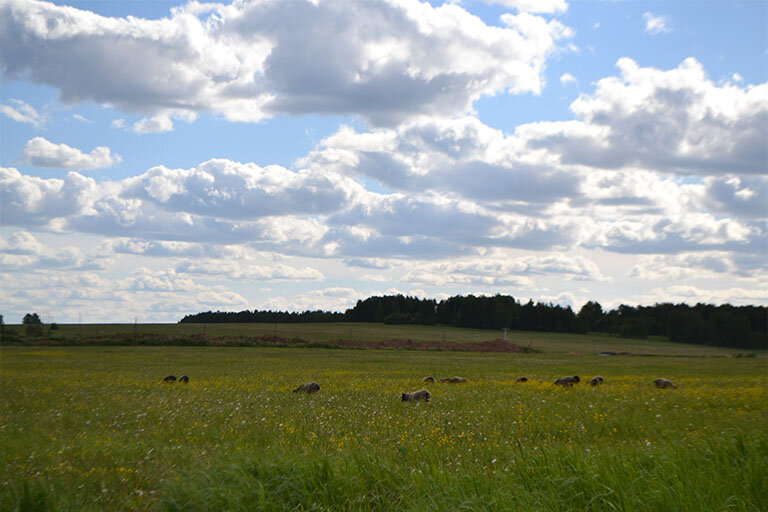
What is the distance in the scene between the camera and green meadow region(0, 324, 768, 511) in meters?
6.98

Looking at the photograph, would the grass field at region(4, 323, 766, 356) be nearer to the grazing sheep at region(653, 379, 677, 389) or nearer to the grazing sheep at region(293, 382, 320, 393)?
the grazing sheep at region(293, 382, 320, 393)

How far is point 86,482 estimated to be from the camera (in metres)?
8.16

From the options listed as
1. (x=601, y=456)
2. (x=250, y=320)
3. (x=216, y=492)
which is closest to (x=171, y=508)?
(x=216, y=492)

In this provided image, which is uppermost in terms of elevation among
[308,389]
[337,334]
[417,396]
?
[417,396]

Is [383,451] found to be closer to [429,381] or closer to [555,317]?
[429,381]

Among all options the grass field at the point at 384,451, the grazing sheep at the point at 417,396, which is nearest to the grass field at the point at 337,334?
the grazing sheep at the point at 417,396

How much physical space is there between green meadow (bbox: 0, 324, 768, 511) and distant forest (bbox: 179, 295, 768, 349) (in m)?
134

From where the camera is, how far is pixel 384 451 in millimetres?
9219

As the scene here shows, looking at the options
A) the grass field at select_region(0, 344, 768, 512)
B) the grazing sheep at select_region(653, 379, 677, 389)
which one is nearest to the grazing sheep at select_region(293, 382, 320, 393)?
the grass field at select_region(0, 344, 768, 512)

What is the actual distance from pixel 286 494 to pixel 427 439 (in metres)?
4.20

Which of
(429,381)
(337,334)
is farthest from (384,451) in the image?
(337,334)

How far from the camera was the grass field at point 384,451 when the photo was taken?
22.9ft

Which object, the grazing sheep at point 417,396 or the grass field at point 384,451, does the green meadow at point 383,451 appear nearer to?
the grass field at point 384,451

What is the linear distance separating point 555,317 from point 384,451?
15673cm
